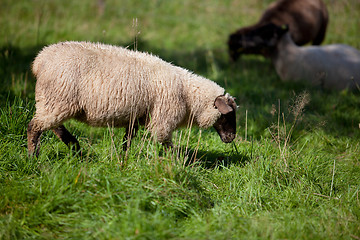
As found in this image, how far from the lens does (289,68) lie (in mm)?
7668

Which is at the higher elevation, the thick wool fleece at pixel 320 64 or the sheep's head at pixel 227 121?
the thick wool fleece at pixel 320 64

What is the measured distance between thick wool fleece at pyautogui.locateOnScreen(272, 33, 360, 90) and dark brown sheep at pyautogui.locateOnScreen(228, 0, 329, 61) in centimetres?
56

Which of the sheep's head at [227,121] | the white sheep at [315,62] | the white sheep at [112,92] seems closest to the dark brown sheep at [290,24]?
the white sheep at [315,62]

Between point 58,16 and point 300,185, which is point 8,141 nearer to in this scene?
point 300,185

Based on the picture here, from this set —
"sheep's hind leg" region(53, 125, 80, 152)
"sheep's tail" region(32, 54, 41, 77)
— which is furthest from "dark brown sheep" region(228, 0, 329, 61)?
"sheep's tail" region(32, 54, 41, 77)

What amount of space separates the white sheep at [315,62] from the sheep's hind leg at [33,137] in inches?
207

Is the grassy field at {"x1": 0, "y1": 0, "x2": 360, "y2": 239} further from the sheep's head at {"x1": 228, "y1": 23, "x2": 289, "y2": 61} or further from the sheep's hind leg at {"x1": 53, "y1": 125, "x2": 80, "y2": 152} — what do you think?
the sheep's head at {"x1": 228, "y1": 23, "x2": 289, "y2": 61}

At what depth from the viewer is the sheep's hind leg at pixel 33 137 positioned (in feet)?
11.5

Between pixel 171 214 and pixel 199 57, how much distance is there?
647 centimetres

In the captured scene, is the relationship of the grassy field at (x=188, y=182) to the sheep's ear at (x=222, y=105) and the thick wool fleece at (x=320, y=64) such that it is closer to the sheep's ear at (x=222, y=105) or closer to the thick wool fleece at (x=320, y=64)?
the sheep's ear at (x=222, y=105)

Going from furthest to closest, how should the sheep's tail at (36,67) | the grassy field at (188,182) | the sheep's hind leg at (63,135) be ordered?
the sheep's hind leg at (63,135), the sheep's tail at (36,67), the grassy field at (188,182)

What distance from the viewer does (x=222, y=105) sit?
13.2 ft

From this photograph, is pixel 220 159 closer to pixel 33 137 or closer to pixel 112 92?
pixel 112 92

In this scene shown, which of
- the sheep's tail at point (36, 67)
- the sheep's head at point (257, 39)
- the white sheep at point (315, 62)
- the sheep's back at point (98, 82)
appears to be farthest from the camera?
the sheep's head at point (257, 39)
